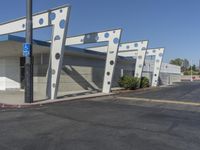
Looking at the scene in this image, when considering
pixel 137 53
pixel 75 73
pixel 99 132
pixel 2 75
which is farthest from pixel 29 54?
pixel 137 53

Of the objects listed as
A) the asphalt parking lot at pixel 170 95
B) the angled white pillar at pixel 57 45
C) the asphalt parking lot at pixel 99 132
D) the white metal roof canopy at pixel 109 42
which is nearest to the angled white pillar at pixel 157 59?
the asphalt parking lot at pixel 170 95

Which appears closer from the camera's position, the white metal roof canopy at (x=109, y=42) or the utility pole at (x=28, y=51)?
the utility pole at (x=28, y=51)

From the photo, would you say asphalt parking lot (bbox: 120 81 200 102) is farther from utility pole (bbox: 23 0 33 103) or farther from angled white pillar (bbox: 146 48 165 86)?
angled white pillar (bbox: 146 48 165 86)

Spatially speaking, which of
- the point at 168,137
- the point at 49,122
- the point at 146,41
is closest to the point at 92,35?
the point at 146,41

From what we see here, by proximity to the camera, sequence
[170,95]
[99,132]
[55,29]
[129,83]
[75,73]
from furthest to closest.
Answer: [129,83], [75,73], [170,95], [55,29], [99,132]

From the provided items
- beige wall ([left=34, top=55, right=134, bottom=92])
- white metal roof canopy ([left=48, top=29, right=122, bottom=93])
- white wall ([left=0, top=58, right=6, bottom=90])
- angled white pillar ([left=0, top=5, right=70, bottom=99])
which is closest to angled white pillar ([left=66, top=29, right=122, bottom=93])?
white metal roof canopy ([left=48, top=29, right=122, bottom=93])

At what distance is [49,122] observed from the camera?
9.25 meters

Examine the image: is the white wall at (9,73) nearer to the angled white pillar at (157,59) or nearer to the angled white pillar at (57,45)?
the angled white pillar at (57,45)

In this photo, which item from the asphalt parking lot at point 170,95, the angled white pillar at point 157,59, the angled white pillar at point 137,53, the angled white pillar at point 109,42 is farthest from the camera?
the angled white pillar at point 157,59

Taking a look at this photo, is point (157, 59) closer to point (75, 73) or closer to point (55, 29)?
point (75, 73)

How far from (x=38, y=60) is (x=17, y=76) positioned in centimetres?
398

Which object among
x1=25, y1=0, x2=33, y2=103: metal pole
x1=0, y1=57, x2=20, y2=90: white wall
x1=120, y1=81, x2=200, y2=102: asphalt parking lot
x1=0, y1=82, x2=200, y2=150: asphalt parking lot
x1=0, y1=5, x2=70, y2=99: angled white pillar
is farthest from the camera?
x1=0, y1=57, x2=20, y2=90: white wall

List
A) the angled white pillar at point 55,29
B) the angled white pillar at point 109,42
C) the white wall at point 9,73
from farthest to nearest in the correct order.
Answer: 1. the white wall at point 9,73
2. the angled white pillar at point 109,42
3. the angled white pillar at point 55,29

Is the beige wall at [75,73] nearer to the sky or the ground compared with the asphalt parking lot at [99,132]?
nearer to the sky
